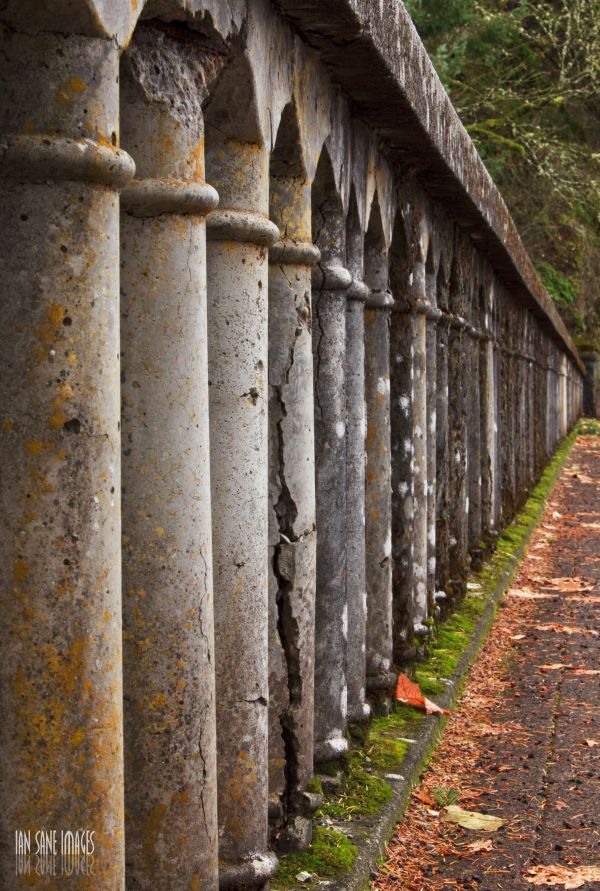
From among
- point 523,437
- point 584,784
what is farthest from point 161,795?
point 523,437

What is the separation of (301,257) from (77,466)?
193cm

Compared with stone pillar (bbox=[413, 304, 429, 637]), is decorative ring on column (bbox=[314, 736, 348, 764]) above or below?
below

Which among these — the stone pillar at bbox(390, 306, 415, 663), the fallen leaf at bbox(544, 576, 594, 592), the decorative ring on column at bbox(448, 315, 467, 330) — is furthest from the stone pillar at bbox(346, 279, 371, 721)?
the fallen leaf at bbox(544, 576, 594, 592)

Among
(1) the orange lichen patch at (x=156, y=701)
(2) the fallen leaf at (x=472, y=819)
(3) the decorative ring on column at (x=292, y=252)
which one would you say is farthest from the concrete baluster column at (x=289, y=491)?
(1) the orange lichen patch at (x=156, y=701)

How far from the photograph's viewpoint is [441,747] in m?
5.83

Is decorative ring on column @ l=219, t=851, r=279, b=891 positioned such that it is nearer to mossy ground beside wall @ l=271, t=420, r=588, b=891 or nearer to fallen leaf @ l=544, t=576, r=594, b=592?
mossy ground beside wall @ l=271, t=420, r=588, b=891

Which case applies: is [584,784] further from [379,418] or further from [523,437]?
[523,437]

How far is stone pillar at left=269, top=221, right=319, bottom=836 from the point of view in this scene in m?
4.15

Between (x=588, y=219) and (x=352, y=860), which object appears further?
(x=588, y=219)

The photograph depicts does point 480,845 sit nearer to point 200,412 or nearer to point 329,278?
point 329,278

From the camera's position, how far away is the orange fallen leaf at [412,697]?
19.7 ft

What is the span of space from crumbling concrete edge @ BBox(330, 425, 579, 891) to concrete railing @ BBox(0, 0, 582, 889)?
21cm

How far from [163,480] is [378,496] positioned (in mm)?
3007

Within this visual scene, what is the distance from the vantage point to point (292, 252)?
13.7ft
